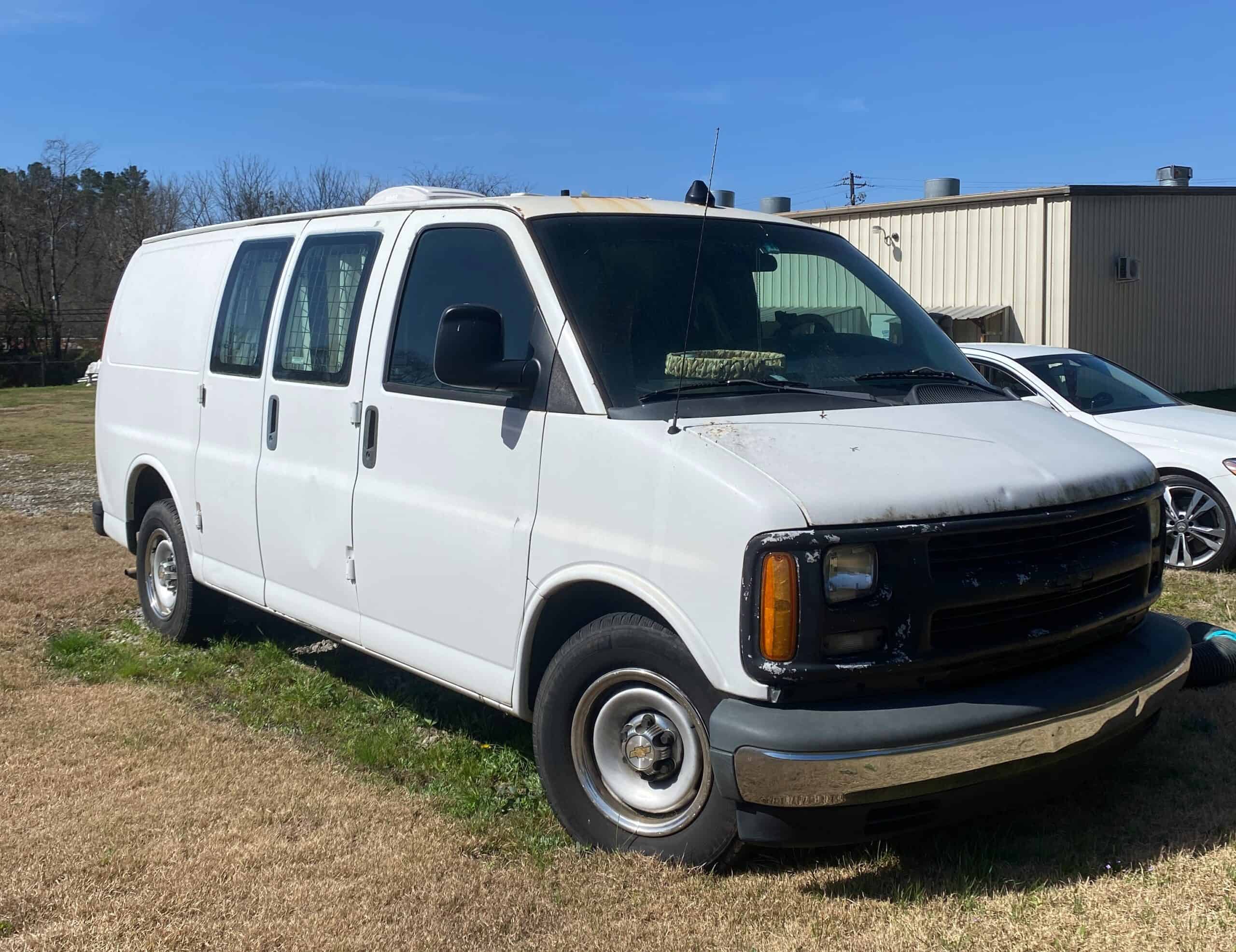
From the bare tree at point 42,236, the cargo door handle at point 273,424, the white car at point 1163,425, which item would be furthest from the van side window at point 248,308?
the bare tree at point 42,236

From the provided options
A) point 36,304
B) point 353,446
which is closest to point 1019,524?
point 353,446

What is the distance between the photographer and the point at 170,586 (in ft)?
22.2

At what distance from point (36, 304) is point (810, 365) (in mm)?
45492

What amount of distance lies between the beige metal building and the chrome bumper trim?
17.4 metres

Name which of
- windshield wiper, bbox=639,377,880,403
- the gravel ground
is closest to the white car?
windshield wiper, bbox=639,377,880,403

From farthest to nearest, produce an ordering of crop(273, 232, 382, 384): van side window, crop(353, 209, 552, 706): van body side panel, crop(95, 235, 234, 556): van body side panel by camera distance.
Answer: crop(95, 235, 234, 556): van body side panel, crop(273, 232, 382, 384): van side window, crop(353, 209, 552, 706): van body side panel

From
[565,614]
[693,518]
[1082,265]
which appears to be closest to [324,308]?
[565,614]

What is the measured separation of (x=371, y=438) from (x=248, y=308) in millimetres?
1500

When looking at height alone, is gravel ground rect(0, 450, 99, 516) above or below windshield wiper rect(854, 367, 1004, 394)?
below

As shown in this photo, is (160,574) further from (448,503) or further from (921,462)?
(921,462)

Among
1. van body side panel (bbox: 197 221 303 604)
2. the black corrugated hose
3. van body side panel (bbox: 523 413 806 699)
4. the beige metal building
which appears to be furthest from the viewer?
the beige metal building

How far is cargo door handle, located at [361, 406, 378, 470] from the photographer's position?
4.64 metres

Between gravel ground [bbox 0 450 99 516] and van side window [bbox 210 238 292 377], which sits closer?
van side window [bbox 210 238 292 377]

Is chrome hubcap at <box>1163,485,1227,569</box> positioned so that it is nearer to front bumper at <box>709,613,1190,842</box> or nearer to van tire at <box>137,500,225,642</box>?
front bumper at <box>709,613,1190,842</box>
